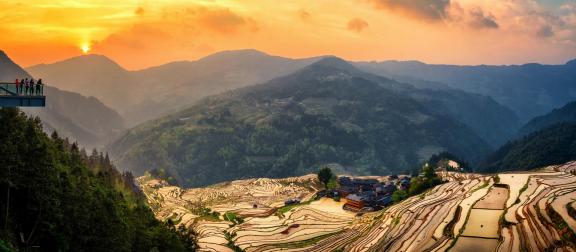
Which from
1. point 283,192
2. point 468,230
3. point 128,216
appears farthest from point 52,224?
point 283,192

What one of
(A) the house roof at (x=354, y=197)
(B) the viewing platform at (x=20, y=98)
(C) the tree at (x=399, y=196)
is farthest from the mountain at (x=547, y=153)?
(B) the viewing platform at (x=20, y=98)

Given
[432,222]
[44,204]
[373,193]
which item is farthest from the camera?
[373,193]

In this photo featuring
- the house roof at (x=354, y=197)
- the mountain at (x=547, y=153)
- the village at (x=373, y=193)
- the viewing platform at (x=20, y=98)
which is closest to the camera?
the viewing platform at (x=20, y=98)

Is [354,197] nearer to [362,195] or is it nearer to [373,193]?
[362,195]

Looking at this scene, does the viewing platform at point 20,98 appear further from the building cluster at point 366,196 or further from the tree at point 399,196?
the tree at point 399,196

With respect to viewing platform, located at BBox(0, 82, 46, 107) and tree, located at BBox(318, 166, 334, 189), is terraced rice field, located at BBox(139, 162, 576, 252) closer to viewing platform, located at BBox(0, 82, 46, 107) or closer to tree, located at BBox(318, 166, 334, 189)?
tree, located at BBox(318, 166, 334, 189)

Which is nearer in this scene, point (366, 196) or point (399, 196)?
point (399, 196)

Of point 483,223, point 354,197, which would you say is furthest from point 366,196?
point 483,223

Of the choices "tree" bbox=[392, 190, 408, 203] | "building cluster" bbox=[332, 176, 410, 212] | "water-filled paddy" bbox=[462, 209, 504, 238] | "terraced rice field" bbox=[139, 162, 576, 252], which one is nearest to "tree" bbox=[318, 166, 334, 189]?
"building cluster" bbox=[332, 176, 410, 212]

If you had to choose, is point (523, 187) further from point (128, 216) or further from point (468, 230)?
point (128, 216)
